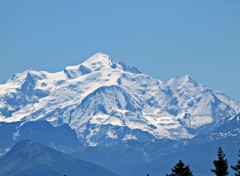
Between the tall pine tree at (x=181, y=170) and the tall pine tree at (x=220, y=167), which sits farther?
the tall pine tree at (x=220, y=167)

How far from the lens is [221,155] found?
55875mm

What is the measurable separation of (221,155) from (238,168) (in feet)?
4.34

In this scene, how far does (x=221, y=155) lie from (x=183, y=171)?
2.50 metres

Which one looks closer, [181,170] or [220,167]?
[181,170]

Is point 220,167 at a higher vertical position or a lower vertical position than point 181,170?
higher

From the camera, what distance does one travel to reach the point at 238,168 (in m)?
→ 56.0

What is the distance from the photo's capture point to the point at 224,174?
5634 cm

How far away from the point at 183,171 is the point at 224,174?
2.55 metres

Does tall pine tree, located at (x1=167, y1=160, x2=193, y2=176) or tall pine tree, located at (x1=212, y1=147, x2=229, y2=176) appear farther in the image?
tall pine tree, located at (x1=212, y1=147, x2=229, y2=176)

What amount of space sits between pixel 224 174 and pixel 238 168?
3.17ft

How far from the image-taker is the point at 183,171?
5606 centimetres

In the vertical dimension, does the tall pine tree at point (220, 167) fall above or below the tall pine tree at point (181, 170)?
above

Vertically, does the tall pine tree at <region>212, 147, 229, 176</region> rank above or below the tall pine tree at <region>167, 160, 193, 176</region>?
above
